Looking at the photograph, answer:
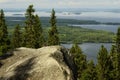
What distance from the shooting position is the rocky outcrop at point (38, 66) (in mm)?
28406

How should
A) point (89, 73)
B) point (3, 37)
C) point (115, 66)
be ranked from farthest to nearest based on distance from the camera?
point (115, 66) < point (89, 73) < point (3, 37)

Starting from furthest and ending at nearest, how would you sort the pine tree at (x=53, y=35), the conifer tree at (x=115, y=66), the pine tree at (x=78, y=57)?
the pine tree at (x=53, y=35)
the pine tree at (x=78, y=57)
the conifer tree at (x=115, y=66)

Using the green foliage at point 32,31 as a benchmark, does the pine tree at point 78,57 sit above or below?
below

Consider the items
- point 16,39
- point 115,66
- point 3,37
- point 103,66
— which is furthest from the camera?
point 16,39

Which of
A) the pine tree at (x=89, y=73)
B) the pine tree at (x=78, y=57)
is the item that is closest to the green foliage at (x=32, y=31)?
the pine tree at (x=78, y=57)

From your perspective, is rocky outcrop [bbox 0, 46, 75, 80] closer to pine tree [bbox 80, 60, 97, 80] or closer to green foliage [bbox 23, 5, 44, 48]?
pine tree [bbox 80, 60, 97, 80]

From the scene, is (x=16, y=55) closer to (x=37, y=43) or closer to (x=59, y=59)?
(x=59, y=59)

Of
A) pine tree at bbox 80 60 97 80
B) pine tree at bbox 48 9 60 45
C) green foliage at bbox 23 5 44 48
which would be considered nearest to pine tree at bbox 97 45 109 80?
pine tree at bbox 80 60 97 80

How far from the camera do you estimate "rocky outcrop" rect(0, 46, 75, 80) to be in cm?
2841

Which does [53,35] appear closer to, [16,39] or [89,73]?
[89,73]

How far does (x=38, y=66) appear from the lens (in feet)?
95.8

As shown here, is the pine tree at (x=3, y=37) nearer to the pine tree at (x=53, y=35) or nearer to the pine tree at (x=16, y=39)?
the pine tree at (x=53, y=35)

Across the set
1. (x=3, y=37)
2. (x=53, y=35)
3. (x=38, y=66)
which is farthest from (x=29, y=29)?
(x=38, y=66)

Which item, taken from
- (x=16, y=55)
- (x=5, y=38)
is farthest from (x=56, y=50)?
(x=5, y=38)
